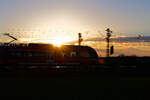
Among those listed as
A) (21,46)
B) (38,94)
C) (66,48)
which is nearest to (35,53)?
(21,46)

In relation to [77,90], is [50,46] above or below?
above

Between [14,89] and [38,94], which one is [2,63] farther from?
[38,94]

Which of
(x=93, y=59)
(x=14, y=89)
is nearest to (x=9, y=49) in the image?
(x=93, y=59)

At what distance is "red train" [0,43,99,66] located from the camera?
24.6 metres

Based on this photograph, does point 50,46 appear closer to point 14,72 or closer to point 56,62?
point 56,62

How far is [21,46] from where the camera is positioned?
2492 cm

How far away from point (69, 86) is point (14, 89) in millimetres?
3236

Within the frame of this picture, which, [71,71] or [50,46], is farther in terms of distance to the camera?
[50,46]

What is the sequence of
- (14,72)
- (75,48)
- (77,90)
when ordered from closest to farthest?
(77,90)
(14,72)
(75,48)

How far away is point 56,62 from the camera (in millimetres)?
25469

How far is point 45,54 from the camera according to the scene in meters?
25.2

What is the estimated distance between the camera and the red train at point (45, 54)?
2462cm

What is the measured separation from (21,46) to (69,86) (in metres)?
12.2

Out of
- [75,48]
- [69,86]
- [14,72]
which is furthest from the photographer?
[75,48]
